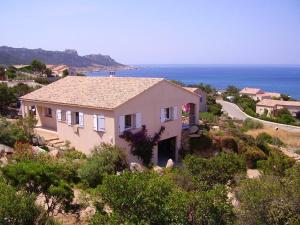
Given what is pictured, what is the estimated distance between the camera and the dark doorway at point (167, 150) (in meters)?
27.2

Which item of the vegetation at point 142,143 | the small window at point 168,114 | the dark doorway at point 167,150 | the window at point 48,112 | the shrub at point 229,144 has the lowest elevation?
the dark doorway at point 167,150

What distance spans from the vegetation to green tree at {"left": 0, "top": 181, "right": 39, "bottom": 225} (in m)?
12.8

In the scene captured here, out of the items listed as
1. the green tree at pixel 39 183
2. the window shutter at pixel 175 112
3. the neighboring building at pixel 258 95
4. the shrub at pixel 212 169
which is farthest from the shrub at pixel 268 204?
the neighboring building at pixel 258 95

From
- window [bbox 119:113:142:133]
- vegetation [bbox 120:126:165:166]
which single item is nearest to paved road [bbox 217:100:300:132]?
vegetation [bbox 120:126:165:166]

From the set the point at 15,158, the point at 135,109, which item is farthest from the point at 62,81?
the point at 15,158

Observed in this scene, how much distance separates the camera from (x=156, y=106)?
24953mm

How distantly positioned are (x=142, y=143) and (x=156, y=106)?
2.87 metres

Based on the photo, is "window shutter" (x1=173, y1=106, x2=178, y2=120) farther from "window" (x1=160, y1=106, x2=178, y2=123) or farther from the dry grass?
the dry grass

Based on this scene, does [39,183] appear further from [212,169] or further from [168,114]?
[168,114]

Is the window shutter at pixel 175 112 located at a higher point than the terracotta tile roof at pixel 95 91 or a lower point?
lower

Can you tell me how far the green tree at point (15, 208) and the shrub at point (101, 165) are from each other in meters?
7.14

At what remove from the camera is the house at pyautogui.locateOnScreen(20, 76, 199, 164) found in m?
22.8

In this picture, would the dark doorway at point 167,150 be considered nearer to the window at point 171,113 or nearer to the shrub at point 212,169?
the window at point 171,113

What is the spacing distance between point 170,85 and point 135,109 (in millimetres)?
3871
